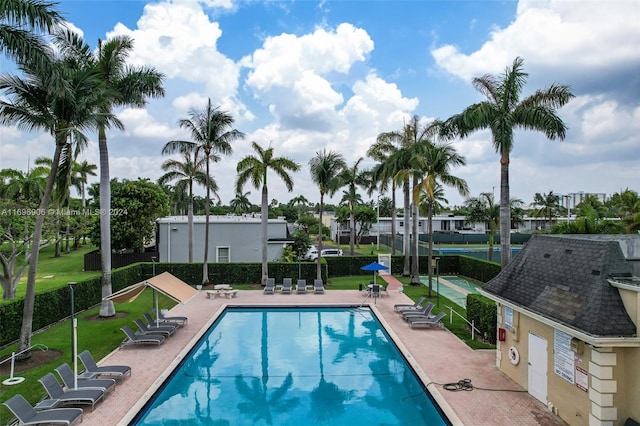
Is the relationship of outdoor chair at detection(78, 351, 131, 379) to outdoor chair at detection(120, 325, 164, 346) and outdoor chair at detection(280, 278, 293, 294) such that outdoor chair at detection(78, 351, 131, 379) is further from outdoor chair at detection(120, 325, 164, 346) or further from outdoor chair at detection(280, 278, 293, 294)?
outdoor chair at detection(280, 278, 293, 294)

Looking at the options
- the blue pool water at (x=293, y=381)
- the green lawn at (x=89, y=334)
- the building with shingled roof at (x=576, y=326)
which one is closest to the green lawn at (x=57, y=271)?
the green lawn at (x=89, y=334)

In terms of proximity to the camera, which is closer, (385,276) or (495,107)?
(495,107)

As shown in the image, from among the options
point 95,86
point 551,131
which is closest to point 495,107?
point 551,131

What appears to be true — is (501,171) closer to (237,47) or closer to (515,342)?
(515,342)

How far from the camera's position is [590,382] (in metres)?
8.89

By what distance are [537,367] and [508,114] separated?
38.3 feet

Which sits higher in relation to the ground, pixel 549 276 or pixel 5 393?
pixel 549 276

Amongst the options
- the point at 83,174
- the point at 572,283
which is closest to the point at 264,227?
the point at 572,283

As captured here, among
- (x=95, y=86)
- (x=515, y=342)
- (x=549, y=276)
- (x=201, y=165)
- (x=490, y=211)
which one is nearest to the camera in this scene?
(x=549, y=276)

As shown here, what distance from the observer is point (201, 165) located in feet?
98.5

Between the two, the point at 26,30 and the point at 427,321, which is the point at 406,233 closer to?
the point at 427,321

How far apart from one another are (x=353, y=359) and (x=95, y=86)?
13988 mm

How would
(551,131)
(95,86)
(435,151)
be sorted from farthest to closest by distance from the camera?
(435,151), (551,131), (95,86)

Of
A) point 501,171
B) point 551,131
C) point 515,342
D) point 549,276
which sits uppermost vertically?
point 551,131
